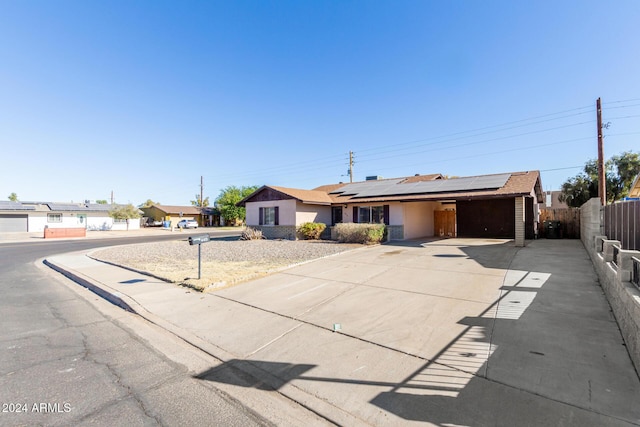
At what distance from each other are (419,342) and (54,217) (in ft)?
168

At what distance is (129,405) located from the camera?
9.64 feet

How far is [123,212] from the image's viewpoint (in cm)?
4272

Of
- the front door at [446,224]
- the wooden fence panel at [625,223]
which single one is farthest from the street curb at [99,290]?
the front door at [446,224]

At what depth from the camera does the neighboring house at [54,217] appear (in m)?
36.5

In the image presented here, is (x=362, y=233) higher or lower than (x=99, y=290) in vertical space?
higher

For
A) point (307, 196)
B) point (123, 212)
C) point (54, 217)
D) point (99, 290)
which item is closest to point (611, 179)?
point (307, 196)

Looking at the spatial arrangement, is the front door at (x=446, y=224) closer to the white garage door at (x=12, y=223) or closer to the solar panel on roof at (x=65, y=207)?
the solar panel on roof at (x=65, y=207)

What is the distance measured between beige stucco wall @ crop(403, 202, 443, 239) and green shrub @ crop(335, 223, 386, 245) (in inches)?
83.6

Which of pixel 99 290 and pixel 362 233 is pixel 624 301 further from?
pixel 362 233

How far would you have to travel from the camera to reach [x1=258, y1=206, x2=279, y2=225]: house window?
22.0 meters

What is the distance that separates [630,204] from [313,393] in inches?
320

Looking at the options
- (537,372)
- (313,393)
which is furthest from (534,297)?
(313,393)

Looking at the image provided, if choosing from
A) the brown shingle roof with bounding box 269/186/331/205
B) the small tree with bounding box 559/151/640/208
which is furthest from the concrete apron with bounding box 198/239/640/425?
the small tree with bounding box 559/151/640/208

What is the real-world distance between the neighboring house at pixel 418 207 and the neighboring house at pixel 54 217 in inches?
1265
